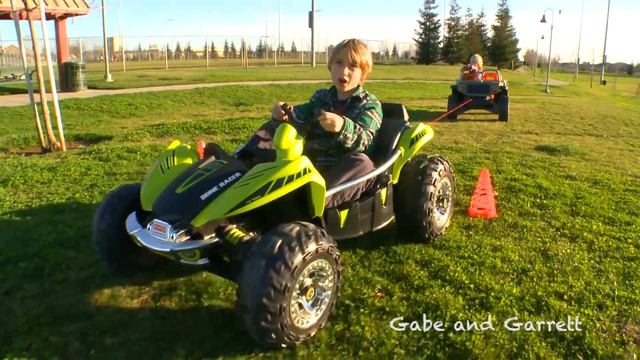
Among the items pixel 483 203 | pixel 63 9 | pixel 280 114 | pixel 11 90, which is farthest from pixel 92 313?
pixel 11 90

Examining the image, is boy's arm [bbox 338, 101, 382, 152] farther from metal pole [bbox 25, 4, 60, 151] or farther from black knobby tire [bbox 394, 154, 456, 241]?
metal pole [bbox 25, 4, 60, 151]

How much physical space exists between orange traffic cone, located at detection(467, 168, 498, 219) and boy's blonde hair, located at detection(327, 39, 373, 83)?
6.29ft

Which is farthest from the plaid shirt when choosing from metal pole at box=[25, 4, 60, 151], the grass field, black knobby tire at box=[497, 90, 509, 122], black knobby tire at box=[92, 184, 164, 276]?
black knobby tire at box=[497, 90, 509, 122]

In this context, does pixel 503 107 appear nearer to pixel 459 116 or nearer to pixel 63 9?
pixel 459 116

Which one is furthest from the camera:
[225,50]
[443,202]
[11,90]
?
[225,50]

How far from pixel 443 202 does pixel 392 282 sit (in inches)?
45.0

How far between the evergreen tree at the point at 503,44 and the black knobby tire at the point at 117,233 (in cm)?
5756

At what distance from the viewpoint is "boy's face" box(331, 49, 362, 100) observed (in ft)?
12.1

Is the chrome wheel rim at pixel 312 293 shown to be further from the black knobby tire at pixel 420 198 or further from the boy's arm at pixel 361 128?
the black knobby tire at pixel 420 198

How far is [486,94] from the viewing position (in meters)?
11.2

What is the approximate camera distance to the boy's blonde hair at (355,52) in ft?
12.0

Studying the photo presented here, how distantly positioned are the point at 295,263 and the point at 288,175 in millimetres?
535

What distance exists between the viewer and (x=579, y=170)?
6781 millimetres

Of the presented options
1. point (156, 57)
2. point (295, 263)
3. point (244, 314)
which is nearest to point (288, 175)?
point (295, 263)
